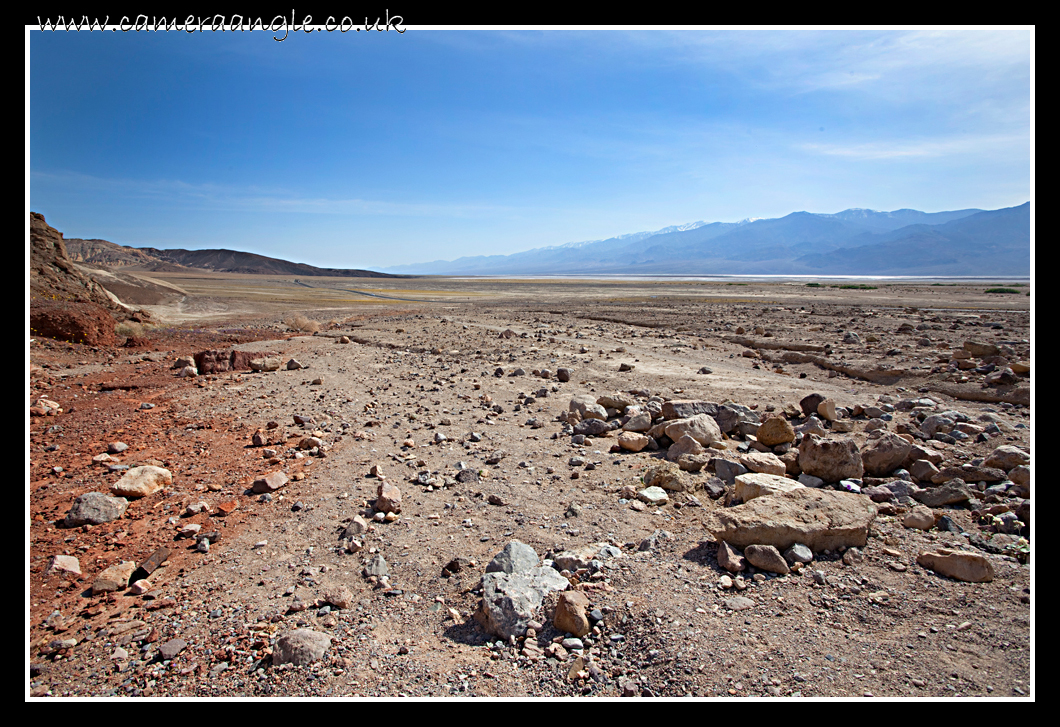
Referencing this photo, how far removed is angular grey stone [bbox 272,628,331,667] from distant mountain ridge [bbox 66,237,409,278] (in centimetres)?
16697

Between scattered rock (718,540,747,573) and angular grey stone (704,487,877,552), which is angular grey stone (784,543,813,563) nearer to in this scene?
angular grey stone (704,487,877,552)

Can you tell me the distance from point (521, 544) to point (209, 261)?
205 meters

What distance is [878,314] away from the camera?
23.7 meters

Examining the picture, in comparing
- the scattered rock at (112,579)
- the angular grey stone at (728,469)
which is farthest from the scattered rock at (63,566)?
Result: the angular grey stone at (728,469)

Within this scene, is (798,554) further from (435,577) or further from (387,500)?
(387,500)

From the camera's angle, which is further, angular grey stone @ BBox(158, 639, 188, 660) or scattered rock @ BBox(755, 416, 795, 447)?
scattered rock @ BBox(755, 416, 795, 447)

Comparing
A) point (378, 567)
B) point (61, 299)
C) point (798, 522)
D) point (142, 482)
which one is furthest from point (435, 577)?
point (61, 299)

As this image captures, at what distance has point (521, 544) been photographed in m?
3.72

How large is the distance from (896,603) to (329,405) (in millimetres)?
6988

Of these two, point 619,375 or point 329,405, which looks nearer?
point 329,405

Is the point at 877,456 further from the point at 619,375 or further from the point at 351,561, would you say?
the point at 619,375

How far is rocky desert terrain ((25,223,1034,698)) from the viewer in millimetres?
2693

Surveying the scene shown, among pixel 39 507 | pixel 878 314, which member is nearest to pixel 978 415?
pixel 39 507

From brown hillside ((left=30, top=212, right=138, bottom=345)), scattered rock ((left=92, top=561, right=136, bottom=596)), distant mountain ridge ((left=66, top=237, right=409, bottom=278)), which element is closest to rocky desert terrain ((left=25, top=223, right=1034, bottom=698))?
scattered rock ((left=92, top=561, right=136, bottom=596))
